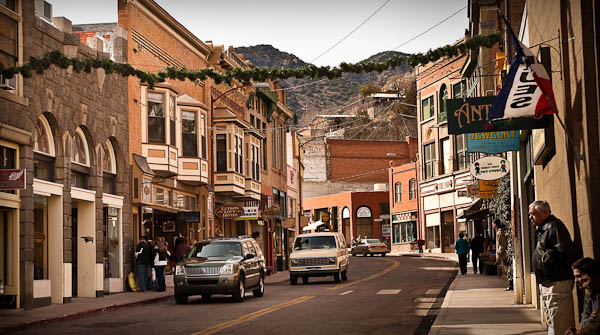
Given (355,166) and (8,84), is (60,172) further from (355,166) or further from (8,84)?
(355,166)

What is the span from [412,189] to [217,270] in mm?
57974

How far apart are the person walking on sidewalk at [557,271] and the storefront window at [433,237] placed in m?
61.9

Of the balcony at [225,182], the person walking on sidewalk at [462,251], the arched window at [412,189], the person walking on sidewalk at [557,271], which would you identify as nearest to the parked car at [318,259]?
the person walking on sidewalk at [462,251]

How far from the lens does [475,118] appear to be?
1538cm

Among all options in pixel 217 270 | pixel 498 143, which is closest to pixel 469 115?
pixel 498 143

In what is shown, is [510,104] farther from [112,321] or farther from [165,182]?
[165,182]

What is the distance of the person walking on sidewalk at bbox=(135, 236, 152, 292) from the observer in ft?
96.2

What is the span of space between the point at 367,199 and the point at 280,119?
3714 centimetres

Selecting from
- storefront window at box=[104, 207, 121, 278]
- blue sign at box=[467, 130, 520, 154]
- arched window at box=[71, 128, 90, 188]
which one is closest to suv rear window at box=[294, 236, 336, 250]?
storefront window at box=[104, 207, 121, 278]

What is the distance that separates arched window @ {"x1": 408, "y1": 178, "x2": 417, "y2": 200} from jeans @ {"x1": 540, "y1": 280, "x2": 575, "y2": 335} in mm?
69718

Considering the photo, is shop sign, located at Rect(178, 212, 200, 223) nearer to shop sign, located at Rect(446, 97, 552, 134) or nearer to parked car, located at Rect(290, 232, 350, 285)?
parked car, located at Rect(290, 232, 350, 285)

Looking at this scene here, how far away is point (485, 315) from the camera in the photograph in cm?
1702

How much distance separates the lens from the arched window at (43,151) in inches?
939

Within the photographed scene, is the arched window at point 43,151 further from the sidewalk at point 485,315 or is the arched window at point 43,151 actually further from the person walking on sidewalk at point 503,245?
the person walking on sidewalk at point 503,245
